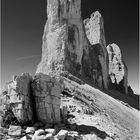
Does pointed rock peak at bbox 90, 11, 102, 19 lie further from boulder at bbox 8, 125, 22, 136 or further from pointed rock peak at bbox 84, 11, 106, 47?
boulder at bbox 8, 125, 22, 136

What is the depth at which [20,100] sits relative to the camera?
10.6m

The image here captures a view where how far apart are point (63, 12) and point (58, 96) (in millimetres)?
32868

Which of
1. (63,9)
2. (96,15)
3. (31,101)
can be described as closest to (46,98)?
(31,101)

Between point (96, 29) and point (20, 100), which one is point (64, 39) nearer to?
point (96, 29)

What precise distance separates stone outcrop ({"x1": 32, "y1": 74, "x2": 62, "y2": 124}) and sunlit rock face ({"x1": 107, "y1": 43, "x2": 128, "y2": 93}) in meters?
49.1

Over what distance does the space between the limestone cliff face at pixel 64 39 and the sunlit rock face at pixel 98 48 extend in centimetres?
442

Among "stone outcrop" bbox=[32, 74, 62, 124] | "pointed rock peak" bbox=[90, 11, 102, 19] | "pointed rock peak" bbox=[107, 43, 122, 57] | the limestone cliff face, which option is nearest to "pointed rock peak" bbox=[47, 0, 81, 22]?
the limestone cliff face

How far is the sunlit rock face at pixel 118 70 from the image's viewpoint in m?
60.5

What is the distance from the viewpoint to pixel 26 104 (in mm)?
10820

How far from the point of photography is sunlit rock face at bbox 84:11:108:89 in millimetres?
47078

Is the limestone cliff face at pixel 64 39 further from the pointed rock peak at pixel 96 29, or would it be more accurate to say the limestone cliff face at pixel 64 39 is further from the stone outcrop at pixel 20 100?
the stone outcrop at pixel 20 100

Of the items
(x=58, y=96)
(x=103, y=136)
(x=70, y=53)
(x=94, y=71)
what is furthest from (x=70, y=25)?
(x=103, y=136)

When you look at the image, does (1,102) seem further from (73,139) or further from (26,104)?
(73,139)

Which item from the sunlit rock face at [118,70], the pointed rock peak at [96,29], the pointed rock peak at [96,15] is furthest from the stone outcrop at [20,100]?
the pointed rock peak at [96,15]
